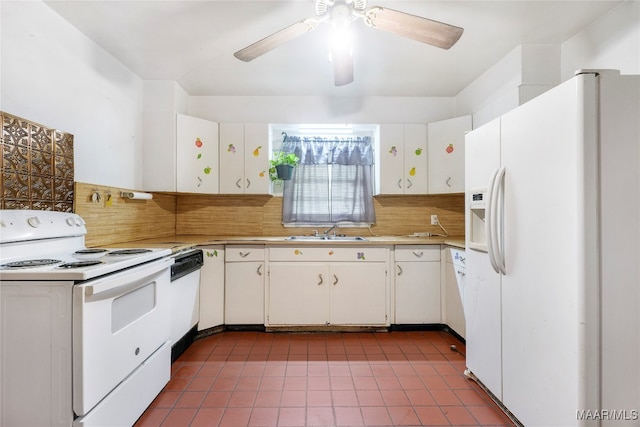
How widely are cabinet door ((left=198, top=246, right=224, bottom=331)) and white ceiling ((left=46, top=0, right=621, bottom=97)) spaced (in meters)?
1.65

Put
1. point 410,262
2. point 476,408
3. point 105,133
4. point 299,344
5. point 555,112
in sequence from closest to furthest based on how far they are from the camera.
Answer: point 555,112 < point 476,408 < point 105,133 < point 299,344 < point 410,262

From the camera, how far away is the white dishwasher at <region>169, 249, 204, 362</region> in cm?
222

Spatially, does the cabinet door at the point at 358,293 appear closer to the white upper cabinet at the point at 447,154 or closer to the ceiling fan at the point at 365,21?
the white upper cabinet at the point at 447,154

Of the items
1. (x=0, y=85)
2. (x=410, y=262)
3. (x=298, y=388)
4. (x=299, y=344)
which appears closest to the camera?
(x=0, y=85)

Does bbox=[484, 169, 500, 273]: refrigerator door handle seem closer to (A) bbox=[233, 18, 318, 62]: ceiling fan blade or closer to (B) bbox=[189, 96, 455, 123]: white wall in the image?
(A) bbox=[233, 18, 318, 62]: ceiling fan blade

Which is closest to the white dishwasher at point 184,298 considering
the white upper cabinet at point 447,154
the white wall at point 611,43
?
the white upper cabinet at point 447,154

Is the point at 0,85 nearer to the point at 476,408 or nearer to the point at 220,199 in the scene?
the point at 220,199

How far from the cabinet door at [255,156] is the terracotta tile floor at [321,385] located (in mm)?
1530

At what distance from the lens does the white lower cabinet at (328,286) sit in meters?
2.79

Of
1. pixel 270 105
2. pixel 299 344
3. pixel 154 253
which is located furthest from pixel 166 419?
pixel 270 105

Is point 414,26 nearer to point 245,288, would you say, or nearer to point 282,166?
point 282,166

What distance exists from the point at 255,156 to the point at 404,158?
156cm

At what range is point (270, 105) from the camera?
3.31 m

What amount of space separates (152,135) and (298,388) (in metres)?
2.54
